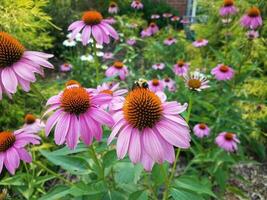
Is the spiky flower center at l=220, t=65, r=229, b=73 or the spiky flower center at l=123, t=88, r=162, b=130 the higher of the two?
the spiky flower center at l=123, t=88, r=162, b=130

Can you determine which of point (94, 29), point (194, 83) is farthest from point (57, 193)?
point (94, 29)

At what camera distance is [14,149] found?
1099 millimetres

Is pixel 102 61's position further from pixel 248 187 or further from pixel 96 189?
pixel 96 189

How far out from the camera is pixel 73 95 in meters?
0.90

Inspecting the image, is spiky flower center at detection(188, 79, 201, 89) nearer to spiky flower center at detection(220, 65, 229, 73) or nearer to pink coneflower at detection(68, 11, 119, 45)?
pink coneflower at detection(68, 11, 119, 45)

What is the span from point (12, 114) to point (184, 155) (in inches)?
46.5

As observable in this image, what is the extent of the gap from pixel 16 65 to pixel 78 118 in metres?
0.24

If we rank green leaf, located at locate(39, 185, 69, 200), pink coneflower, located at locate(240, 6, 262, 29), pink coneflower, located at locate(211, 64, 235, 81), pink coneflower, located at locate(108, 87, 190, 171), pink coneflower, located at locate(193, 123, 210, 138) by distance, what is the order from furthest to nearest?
pink coneflower, located at locate(240, 6, 262, 29) → pink coneflower, located at locate(211, 64, 235, 81) → pink coneflower, located at locate(193, 123, 210, 138) → green leaf, located at locate(39, 185, 69, 200) → pink coneflower, located at locate(108, 87, 190, 171)

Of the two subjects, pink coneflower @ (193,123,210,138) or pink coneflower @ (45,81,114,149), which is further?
pink coneflower @ (193,123,210,138)

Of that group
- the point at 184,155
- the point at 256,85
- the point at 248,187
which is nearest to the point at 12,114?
the point at 184,155

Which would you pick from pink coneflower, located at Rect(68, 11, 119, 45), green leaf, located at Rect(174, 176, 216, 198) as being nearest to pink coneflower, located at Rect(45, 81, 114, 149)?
green leaf, located at Rect(174, 176, 216, 198)

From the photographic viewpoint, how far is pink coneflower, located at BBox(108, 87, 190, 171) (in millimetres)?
800

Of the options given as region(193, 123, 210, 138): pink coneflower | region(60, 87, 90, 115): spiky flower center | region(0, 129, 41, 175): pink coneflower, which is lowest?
region(193, 123, 210, 138): pink coneflower

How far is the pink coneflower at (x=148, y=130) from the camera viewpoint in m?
0.80
